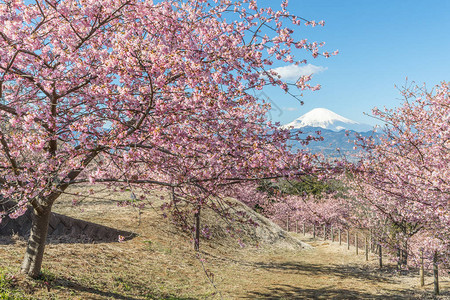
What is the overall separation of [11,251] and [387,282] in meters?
16.4

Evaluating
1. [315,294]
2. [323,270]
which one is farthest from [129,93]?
[323,270]

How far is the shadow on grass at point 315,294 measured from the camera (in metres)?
11.6

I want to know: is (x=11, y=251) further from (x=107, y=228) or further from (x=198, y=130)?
(x=198, y=130)

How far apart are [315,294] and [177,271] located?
553 cm

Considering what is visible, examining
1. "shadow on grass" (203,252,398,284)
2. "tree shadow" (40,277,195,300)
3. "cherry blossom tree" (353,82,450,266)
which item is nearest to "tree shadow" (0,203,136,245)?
"tree shadow" (40,277,195,300)

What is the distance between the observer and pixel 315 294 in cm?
1241

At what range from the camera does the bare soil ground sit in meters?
8.29

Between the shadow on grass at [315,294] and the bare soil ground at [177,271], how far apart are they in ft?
0.12

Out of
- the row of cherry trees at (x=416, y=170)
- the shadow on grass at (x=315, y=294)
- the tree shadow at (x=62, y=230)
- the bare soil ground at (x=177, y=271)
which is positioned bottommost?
the shadow on grass at (x=315, y=294)

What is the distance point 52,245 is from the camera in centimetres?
1025

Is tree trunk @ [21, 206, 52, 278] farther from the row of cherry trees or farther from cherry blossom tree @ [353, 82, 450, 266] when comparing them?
cherry blossom tree @ [353, 82, 450, 266]

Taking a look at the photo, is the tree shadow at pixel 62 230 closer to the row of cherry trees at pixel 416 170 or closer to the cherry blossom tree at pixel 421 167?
the row of cherry trees at pixel 416 170

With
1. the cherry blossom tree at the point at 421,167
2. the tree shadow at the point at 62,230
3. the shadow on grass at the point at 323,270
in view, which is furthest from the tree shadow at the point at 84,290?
the shadow on grass at the point at 323,270

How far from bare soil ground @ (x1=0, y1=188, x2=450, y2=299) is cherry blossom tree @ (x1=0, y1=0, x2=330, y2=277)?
111cm
